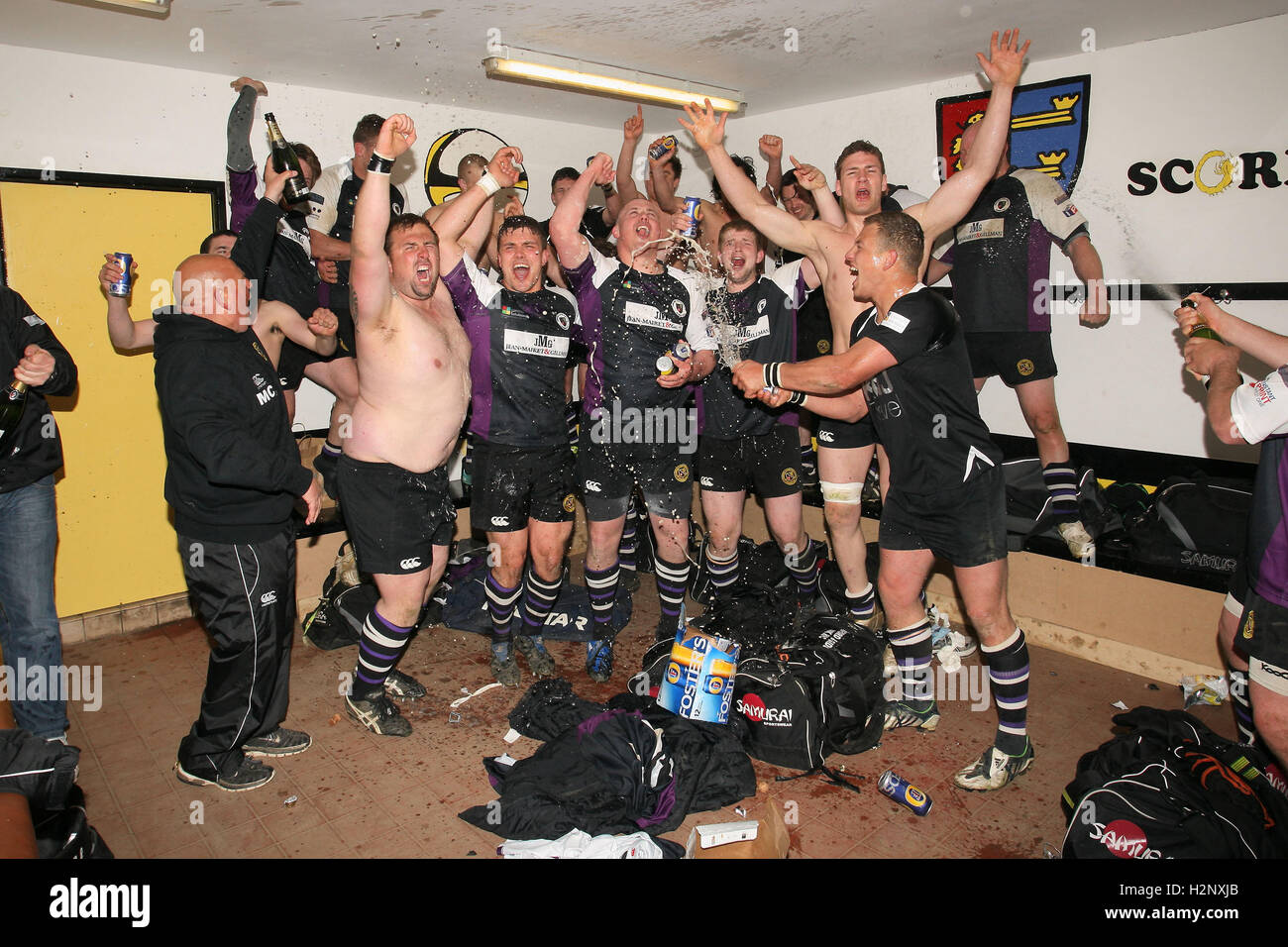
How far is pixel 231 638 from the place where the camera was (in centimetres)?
342

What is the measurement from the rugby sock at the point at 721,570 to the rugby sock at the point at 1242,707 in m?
2.55

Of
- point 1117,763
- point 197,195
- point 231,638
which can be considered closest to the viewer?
point 1117,763

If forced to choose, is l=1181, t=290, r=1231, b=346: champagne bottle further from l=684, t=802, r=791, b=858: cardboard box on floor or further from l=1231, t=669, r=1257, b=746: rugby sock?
l=684, t=802, r=791, b=858: cardboard box on floor

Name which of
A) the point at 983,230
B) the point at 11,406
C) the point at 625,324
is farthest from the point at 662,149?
the point at 11,406

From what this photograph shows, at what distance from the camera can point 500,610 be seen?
464 cm

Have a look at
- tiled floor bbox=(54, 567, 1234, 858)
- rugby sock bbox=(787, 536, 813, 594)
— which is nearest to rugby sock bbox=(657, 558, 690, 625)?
tiled floor bbox=(54, 567, 1234, 858)

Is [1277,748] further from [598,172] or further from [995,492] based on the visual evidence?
[598,172]

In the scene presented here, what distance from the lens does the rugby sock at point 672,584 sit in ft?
15.7

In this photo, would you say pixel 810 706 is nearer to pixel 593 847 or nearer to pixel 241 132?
pixel 593 847

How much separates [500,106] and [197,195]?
2513mm

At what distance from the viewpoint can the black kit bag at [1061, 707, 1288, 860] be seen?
8.97 feet

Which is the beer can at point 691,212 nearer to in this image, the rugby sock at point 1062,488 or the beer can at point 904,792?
the rugby sock at point 1062,488

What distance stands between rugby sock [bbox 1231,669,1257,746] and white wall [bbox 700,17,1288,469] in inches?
75.0
